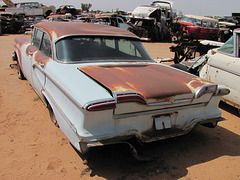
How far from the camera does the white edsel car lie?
2262mm

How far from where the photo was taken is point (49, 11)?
98.8 ft

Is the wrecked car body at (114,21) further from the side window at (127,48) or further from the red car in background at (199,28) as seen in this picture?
the side window at (127,48)

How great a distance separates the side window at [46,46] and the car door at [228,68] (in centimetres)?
323

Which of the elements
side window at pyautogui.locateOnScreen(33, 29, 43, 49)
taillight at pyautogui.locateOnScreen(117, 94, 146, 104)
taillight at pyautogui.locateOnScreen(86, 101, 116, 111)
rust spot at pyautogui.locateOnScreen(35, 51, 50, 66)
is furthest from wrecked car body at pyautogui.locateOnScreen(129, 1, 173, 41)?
taillight at pyautogui.locateOnScreen(86, 101, 116, 111)

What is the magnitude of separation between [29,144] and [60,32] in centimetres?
174

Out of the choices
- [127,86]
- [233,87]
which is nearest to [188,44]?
[233,87]

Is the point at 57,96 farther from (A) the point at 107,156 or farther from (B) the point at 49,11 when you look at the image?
(B) the point at 49,11

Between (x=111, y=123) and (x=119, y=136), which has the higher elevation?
(x=111, y=123)

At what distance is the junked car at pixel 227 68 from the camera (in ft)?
13.5

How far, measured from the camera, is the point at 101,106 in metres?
2.14

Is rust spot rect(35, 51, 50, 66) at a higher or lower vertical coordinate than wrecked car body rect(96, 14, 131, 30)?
lower

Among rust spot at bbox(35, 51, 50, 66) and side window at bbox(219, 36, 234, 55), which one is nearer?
rust spot at bbox(35, 51, 50, 66)

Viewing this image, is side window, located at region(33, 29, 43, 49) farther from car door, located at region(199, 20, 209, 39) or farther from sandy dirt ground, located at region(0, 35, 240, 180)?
car door, located at region(199, 20, 209, 39)

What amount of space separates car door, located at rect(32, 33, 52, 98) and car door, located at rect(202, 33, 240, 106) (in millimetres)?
3229
